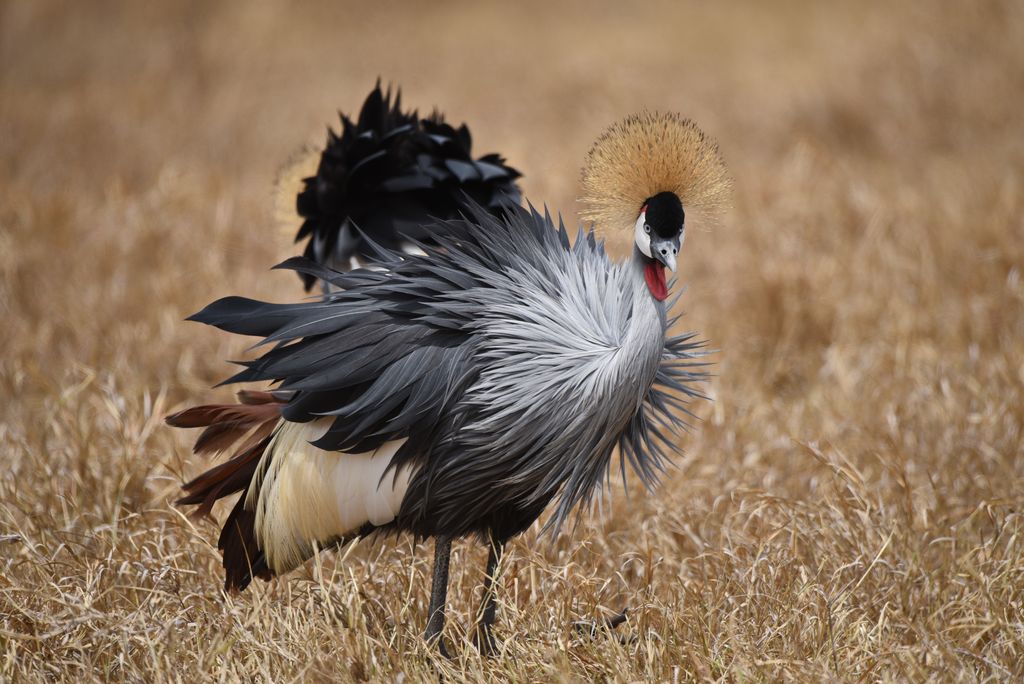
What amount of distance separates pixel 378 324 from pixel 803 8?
1072 cm

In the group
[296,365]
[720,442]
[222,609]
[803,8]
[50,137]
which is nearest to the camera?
[296,365]

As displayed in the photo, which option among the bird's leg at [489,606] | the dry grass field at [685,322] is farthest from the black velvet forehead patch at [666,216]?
the bird's leg at [489,606]

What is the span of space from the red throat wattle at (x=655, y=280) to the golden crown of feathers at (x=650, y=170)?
0.54ft

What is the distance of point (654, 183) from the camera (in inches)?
101

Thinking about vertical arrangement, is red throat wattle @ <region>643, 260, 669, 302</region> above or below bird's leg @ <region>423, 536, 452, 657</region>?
above

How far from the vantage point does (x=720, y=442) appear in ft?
13.0

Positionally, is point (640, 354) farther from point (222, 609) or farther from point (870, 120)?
point (870, 120)

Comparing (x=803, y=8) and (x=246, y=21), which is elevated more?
(x=803, y=8)

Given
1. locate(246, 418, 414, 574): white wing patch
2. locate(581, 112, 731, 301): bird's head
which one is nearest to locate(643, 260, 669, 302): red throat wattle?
locate(581, 112, 731, 301): bird's head

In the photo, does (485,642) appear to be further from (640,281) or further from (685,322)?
(685,322)

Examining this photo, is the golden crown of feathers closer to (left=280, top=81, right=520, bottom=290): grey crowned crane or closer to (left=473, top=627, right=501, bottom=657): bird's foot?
(left=280, top=81, right=520, bottom=290): grey crowned crane

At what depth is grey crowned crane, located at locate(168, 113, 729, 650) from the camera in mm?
2488

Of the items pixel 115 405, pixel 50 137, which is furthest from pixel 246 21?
pixel 115 405

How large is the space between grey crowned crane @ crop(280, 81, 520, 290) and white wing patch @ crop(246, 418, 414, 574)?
0.84 meters
